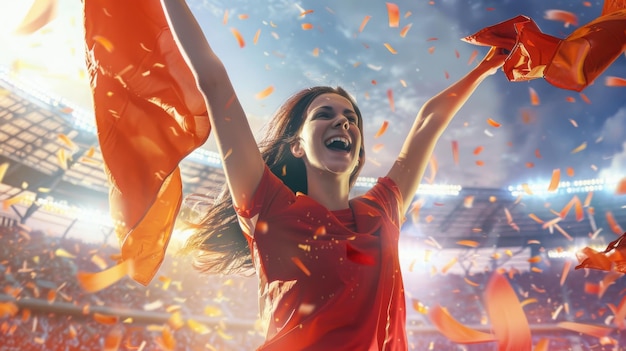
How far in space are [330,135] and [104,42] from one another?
3.62 ft

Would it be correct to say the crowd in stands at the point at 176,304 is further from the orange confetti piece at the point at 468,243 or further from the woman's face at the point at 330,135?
the woman's face at the point at 330,135

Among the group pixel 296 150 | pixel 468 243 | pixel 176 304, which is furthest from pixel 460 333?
pixel 468 243

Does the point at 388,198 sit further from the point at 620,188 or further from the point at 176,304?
the point at 620,188

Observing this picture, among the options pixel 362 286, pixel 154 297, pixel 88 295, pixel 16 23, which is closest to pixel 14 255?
pixel 88 295

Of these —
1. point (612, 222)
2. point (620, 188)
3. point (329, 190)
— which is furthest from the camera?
point (612, 222)

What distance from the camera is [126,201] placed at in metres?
2.19

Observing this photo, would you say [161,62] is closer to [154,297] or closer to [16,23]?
[16,23]

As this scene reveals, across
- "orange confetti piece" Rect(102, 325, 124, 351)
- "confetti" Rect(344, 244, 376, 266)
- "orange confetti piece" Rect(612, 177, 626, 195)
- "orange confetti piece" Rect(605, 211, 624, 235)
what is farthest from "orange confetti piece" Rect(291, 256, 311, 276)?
"orange confetti piece" Rect(605, 211, 624, 235)

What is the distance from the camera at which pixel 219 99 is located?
2029mm

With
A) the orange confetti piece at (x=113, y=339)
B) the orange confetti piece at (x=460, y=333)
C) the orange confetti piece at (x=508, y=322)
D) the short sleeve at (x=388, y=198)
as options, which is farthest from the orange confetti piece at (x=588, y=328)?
the short sleeve at (x=388, y=198)

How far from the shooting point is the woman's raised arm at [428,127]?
2746mm

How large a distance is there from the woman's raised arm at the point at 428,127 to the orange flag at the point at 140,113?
1.10 m

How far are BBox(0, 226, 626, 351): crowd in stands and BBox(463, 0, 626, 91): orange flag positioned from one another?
13.2 metres

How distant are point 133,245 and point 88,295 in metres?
17.0
